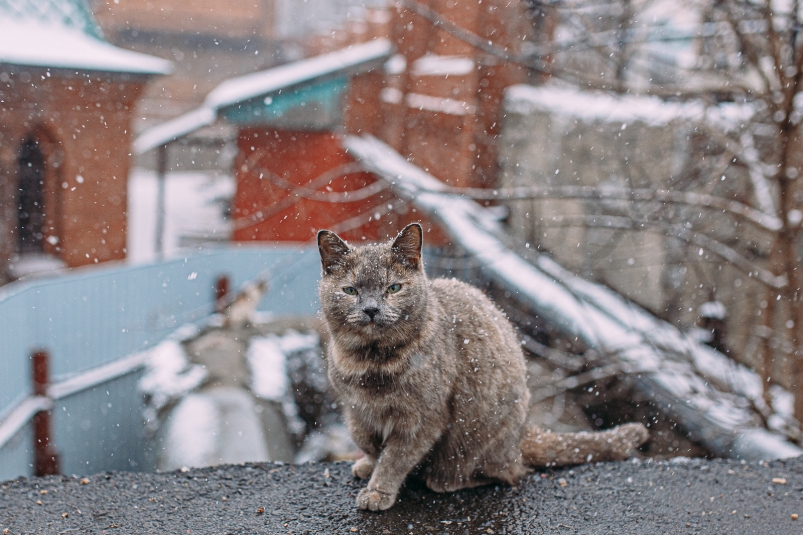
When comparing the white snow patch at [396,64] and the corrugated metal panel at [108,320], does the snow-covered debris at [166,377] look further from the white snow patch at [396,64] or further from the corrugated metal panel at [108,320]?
the white snow patch at [396,64]

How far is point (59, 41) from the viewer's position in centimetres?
909

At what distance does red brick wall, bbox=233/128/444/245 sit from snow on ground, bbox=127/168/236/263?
7.37 ft

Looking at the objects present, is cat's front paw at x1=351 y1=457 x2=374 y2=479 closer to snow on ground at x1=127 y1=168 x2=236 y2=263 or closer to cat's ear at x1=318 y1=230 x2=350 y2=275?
cat's ear at x1=318 y1=230 x2=350 y2=275

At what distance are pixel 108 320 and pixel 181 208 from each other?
9488mm

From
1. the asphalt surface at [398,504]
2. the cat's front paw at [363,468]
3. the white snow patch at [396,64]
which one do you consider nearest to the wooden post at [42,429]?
the asphalt surface at [398,504]

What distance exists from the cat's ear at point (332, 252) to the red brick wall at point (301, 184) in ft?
15.7

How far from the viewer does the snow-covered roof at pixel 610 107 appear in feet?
16.0

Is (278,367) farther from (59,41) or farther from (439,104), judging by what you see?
(59,41)

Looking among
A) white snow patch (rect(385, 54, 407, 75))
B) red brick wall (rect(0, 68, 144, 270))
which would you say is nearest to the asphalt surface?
white snow patch (rect(385, 54, 407, 75))

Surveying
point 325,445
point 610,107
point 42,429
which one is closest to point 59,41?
point 42,429

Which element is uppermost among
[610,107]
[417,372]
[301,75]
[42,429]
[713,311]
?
[301,75]

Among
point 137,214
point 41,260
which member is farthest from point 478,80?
point 137,214

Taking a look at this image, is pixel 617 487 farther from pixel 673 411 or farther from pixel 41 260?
pixel 41 260

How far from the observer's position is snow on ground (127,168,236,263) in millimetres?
12523
